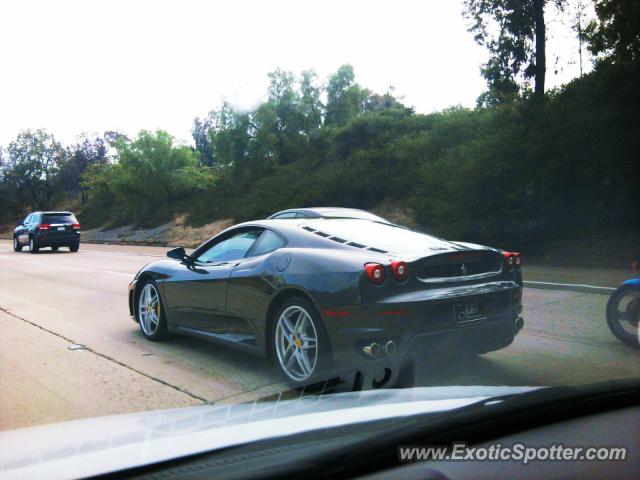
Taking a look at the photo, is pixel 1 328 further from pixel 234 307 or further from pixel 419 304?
pixel 419 304

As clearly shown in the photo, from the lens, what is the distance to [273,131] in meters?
43.3

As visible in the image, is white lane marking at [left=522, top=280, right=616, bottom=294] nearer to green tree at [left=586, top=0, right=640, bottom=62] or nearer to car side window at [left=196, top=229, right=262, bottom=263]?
car side window at [left=196, top=229, right=262, bottom=263]

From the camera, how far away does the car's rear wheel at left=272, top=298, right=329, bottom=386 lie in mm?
4547

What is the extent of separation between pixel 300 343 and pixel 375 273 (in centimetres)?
86

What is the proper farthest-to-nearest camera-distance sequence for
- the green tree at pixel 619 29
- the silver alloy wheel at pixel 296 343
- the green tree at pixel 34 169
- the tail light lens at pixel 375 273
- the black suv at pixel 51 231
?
the green tree at pixel 34 169
the black suv at pixel 51 231
the green tree at pixel 619 29
the silver alloy wheel at pixel 296 343
the tail light lens at pixel 375 273

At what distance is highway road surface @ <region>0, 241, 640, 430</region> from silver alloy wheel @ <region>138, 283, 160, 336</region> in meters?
0.18

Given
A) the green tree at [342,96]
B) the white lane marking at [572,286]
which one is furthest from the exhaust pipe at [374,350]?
the green tree at [342,96]

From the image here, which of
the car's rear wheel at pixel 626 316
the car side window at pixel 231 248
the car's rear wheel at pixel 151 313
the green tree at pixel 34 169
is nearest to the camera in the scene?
the car side window at pixel 231 248

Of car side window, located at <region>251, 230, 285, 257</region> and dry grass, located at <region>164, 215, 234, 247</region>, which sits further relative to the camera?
dry grass, located at <region>164, 215, 234, 247</region>

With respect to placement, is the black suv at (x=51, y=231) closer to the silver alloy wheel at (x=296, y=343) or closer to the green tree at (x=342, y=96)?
the green tree at (x=342, y=96)

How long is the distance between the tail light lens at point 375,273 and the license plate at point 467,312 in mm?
615

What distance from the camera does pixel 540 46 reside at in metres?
20.5

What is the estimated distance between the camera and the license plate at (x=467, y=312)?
4535mm

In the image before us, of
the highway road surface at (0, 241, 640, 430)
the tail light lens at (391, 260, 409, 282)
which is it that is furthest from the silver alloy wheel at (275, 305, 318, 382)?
the tail light lens at (391, 260, 409, 282)
